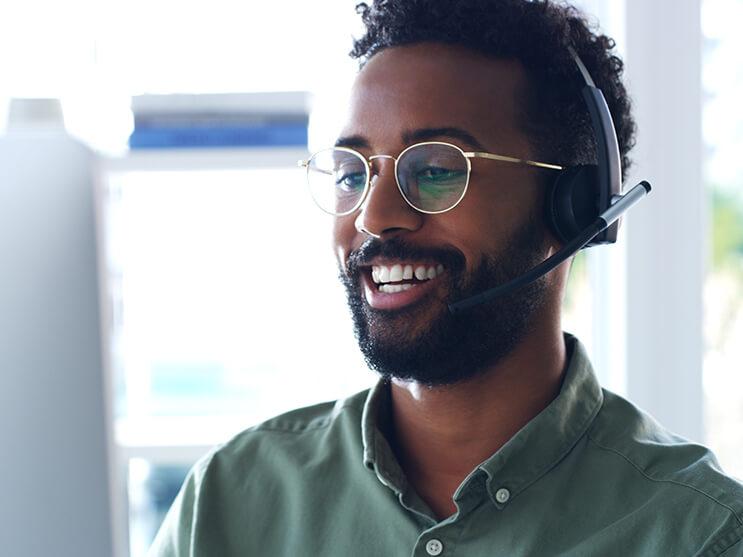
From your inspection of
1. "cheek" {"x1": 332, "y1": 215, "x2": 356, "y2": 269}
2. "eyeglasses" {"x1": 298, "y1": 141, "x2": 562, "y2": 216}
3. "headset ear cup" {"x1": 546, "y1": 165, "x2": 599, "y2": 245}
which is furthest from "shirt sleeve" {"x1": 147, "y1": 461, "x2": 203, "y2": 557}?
"headset ear cup" {"x1": 546, "y1": 165, "x2": 599, "y2": 245}

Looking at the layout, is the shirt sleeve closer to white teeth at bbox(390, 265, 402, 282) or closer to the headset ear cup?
white teeth at bbox(390, 265, 402, 282)

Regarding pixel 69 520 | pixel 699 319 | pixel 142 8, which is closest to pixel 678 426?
pixel 699 319

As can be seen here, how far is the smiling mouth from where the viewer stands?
3.83ft

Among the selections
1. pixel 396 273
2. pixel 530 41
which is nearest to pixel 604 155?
pixel 530 41

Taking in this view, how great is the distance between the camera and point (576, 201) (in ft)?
3.84

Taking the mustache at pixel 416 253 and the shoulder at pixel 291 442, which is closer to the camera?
the mustache at pixel 416 253

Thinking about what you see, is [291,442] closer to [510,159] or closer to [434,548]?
[434,548]

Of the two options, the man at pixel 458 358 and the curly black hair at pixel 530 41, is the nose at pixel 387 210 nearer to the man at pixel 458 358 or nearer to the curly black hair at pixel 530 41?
the man at pixel 458 358

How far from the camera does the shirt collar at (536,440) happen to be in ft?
3.74

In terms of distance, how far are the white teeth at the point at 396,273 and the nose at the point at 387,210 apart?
0.04 m

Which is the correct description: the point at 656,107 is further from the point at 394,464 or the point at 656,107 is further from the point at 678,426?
the point at 394,464

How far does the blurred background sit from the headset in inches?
21.1

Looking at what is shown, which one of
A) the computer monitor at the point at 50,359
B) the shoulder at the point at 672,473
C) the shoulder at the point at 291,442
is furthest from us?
the computer monitor at the point at 50,359

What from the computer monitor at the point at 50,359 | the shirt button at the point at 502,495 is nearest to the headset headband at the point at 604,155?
the shirt button at the point at 502,495
